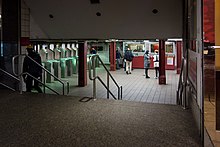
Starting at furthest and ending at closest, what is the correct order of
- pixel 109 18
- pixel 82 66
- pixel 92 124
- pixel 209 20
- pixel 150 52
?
pixel 150 52 < pixel 82 66 < pixel 109 18 < pixel 209 20 < pixel 92 124

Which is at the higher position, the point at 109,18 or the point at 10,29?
the point at 109,18

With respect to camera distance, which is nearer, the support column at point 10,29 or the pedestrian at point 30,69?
the pedestrian at point 30,69

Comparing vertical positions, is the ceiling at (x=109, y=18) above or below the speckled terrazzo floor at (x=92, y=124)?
above

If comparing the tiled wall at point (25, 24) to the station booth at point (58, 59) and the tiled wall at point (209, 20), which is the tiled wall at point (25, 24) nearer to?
the station booth at point (58, 59)

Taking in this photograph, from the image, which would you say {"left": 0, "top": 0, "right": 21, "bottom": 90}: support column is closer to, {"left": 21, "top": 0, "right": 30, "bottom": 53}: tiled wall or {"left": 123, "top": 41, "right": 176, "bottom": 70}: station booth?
{"left": 21, "top": 0, "right": 30, "bottom": 53}: tiled wall

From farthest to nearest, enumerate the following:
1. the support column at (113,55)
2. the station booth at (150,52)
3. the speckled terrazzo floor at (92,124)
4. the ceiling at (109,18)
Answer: the station booth at (150,52) < the support column at (113,55) < the ceiling at (109,18) < the speckled terrazzo floor at (92,124)

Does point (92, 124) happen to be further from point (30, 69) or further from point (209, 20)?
point (30, 69)

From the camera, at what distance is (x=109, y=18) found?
20.9ft

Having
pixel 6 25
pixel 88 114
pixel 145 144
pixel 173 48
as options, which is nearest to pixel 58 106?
Answer: pixel 88 114

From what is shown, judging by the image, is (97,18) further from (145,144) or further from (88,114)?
(145,144)

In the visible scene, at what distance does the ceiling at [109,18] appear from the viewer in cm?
575

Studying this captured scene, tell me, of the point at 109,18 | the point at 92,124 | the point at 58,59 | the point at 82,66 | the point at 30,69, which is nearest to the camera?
the point at 92,124

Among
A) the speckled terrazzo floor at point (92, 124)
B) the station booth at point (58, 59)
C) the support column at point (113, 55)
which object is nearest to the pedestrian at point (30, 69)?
the speckled terrazzo floor at point (92, 124)

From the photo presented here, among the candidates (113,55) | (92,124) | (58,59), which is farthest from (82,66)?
(92,124)
